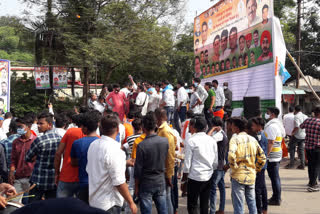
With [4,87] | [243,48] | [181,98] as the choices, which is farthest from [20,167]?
[4,87]

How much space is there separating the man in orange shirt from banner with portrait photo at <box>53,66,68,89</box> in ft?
61.7

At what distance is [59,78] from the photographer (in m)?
22.7

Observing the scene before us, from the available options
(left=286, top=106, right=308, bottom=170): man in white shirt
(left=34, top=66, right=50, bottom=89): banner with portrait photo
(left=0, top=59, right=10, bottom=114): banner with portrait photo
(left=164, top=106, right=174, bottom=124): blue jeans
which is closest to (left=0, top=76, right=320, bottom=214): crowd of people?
(left=286, top=106, right=308, bottom=170): man in white shirt

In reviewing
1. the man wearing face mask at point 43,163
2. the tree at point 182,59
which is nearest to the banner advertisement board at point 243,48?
the man wearing face mask at point 43,163

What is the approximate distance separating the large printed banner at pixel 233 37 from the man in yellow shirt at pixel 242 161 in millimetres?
6026

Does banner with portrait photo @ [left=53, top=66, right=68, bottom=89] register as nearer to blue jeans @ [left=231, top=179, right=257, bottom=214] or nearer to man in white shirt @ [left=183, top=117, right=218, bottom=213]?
man in white shirt @ [left=183, top=117, right=218, bottom=213]

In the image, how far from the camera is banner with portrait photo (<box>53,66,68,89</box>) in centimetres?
2259

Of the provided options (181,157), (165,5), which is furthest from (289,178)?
(165,5)

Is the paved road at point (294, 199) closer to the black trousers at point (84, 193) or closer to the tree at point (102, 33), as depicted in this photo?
the black trousers at point (84, 193)

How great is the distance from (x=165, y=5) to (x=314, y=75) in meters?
14.8

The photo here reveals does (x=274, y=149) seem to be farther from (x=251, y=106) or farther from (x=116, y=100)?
(x=116, y=100)

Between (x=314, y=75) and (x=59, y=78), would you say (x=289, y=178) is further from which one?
(x=314, y=75)

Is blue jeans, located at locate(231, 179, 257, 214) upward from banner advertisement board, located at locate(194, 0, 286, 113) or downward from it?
downward

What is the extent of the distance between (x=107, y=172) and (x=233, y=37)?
10249 millimetres
